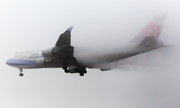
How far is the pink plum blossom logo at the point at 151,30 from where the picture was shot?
1020 cm

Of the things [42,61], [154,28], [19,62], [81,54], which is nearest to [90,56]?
[81,54]

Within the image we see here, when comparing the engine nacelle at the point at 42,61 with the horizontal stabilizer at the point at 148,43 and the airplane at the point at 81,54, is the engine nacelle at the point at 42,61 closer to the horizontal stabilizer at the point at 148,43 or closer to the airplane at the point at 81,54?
the airplane at the point at 81,54

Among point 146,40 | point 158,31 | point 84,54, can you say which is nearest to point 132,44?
point 146,40

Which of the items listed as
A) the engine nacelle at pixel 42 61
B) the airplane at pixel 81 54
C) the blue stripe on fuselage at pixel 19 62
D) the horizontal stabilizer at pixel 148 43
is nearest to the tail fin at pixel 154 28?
the airplane at pixel 81 54

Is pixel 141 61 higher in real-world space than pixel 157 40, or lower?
lower

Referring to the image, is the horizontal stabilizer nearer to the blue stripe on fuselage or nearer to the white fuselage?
the white fuselage

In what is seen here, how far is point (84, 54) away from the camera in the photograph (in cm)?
1184

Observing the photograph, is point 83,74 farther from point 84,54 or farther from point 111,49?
point 111,49

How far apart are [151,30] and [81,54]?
13.1 feet

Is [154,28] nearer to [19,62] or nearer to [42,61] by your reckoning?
[42,61]

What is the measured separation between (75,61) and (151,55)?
4573 millimetres

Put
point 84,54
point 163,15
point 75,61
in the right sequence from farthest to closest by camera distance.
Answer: point 75,61 → point 84,54 → point 163,15

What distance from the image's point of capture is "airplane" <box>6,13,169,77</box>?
33.5 ft

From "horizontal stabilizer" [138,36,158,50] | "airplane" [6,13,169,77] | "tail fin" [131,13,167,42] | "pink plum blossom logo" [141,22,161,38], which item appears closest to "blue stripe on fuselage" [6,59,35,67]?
"airplane" [6,13,169,77]
